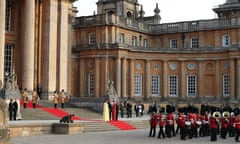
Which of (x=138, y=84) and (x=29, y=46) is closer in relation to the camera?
(x=29, y=46)

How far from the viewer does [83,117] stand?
124ft

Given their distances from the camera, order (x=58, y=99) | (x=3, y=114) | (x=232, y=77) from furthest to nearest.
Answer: (x=232, y=77) → (x=58, y=99) → (x=3, y=114)

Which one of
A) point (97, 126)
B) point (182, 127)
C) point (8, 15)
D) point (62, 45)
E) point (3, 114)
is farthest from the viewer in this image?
point (62, 45)

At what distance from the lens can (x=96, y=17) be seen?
6012 centimetres

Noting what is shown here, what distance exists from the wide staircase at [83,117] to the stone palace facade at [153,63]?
15.2 metres

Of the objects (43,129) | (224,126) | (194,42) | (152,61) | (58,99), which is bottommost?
(43,129)

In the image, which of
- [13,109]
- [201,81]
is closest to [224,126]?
[13,109]

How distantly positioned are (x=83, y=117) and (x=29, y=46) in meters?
9.31

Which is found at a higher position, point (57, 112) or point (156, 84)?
point (156, 84)

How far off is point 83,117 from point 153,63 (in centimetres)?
2414

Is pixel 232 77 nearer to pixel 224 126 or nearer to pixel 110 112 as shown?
pixel 110 112

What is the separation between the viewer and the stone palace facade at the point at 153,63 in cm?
5762

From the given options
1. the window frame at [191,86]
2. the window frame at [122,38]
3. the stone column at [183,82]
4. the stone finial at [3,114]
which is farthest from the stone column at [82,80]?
the stone finial at [3,114]

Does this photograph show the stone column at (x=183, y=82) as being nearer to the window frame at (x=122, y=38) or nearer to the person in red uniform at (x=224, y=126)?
the window frame at (x=122, y=38)
